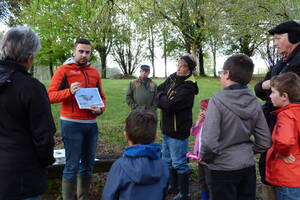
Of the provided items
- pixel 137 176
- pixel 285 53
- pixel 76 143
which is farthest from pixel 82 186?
pixel 285 53

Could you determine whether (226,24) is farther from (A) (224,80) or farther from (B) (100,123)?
(A) (224,80)

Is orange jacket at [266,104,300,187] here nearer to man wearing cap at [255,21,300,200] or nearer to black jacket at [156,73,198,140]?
man wearing cap at [255,21,300,200]

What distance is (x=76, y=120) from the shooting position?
383cm

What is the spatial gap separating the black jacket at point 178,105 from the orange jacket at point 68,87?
1.02 meters

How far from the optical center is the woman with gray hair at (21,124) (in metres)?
2.32

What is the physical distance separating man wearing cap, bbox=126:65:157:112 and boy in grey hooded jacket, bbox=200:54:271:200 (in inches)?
125

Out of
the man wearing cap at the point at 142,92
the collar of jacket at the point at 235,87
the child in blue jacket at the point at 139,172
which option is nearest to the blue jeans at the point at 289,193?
the collar of jacket at the point at 235,87

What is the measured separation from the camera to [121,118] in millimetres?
10531

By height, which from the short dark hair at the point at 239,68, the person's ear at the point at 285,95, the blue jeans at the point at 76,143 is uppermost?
the short dark hair at the point at 239,68

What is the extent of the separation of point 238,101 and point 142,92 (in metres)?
3.37

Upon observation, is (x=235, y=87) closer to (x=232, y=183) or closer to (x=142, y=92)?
(x=232, y=183)

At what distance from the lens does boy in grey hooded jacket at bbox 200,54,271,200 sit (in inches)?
112

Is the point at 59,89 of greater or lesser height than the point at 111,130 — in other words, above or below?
above

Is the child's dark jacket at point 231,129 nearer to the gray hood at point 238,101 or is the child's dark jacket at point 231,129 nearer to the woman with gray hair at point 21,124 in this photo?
the gray hood at point 238,101
